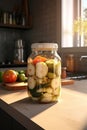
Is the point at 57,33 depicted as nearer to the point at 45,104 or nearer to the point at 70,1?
the point at 70,1

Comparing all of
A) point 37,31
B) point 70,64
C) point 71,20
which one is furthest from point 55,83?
point 37,31

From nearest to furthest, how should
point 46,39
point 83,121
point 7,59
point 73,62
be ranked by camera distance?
point 83,121 < point 73,62 < point 46,39 < point 7,59

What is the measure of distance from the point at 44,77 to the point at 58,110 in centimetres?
15

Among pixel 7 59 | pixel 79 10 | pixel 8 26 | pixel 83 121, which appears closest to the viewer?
pixel 83 121

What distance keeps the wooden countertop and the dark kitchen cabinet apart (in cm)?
183

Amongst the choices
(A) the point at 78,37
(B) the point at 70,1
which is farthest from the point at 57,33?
(B) the point at 70,1

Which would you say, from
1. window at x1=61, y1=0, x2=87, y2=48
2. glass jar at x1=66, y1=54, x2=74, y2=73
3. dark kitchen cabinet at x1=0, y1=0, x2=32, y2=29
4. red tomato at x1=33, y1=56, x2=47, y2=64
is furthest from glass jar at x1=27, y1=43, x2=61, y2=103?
dark kitchen cabinet at x1=0, y1=0, x2=32, y2=29

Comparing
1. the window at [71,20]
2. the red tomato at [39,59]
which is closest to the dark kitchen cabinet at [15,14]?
the window at [71,20]

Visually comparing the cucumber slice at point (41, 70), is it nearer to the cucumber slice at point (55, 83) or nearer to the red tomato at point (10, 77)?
the cucumber slice at point (55, 83)

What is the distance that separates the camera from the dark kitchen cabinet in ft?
8.37

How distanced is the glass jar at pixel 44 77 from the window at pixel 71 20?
1373mm

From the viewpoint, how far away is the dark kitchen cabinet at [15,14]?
2.55 m

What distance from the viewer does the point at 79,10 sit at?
2.12 meters

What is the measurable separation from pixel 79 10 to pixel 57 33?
313 mm
